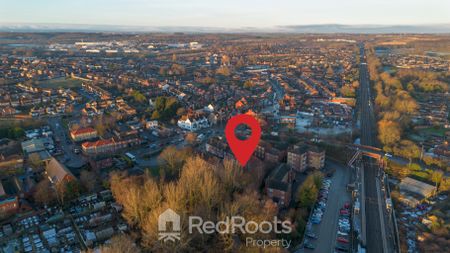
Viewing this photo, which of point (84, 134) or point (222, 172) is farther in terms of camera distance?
point (84, 134)

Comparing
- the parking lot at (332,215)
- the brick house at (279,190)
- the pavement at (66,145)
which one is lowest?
the parking lot at (332,215)

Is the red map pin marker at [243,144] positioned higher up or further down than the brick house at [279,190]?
higher up

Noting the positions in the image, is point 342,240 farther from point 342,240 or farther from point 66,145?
point 66,145

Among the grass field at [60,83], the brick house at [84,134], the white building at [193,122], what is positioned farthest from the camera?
the grass field at [60,83]

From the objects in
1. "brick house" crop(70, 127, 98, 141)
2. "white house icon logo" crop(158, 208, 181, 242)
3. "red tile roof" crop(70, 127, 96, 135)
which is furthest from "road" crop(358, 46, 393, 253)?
"red tile roof" crop(70, 127, 96, 135)

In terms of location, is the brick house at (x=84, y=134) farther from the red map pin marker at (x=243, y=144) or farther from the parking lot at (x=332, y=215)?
the parking lot at (x=332, y=215)

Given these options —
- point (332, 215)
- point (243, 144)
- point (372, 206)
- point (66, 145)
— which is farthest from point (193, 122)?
point (372, 206)

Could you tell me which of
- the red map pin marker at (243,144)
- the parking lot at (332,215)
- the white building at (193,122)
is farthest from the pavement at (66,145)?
the parking lot at (332,215)
